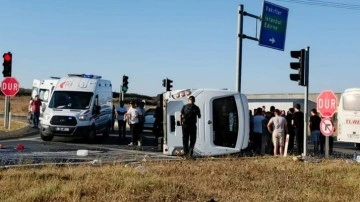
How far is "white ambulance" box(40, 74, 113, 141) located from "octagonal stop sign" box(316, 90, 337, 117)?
970 cm

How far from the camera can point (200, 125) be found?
55.0 ft

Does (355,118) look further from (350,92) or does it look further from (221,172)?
(221,172)

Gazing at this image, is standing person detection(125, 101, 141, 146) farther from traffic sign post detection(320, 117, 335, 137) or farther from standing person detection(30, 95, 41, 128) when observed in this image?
standing person detection(30, 95, 41, 128)

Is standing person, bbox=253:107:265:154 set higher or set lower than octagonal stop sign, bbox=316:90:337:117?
lower

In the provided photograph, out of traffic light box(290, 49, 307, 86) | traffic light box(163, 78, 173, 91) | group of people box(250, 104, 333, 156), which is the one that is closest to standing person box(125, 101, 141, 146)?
group of people box(250, 104, 333, 156)

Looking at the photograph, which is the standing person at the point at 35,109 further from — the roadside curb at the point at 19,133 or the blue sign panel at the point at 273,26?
the blue sign panel at the point at 273,26

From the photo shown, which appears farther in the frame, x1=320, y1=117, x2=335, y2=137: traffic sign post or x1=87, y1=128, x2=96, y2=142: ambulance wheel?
x1=87, y1=128, x2=96, y2=142: ambulance wheel

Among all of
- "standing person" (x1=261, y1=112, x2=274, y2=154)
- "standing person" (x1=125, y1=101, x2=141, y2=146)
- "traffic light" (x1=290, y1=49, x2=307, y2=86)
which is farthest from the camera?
"standing person" (x1=125, y1=101, x2=141, y2=146)

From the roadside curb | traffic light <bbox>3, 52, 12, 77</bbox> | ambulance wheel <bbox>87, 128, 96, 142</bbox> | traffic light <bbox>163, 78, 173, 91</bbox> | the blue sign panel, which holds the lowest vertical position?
the roadside curb

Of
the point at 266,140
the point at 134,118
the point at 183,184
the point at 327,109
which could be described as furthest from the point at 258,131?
the point at 183,184

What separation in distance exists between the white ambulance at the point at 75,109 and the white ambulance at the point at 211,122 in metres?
6.23

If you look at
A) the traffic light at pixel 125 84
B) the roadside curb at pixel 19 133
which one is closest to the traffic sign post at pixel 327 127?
the roadside curb at pixel 19 133

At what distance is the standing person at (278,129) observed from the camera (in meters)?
18.2

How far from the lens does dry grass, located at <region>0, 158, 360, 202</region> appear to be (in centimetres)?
877
